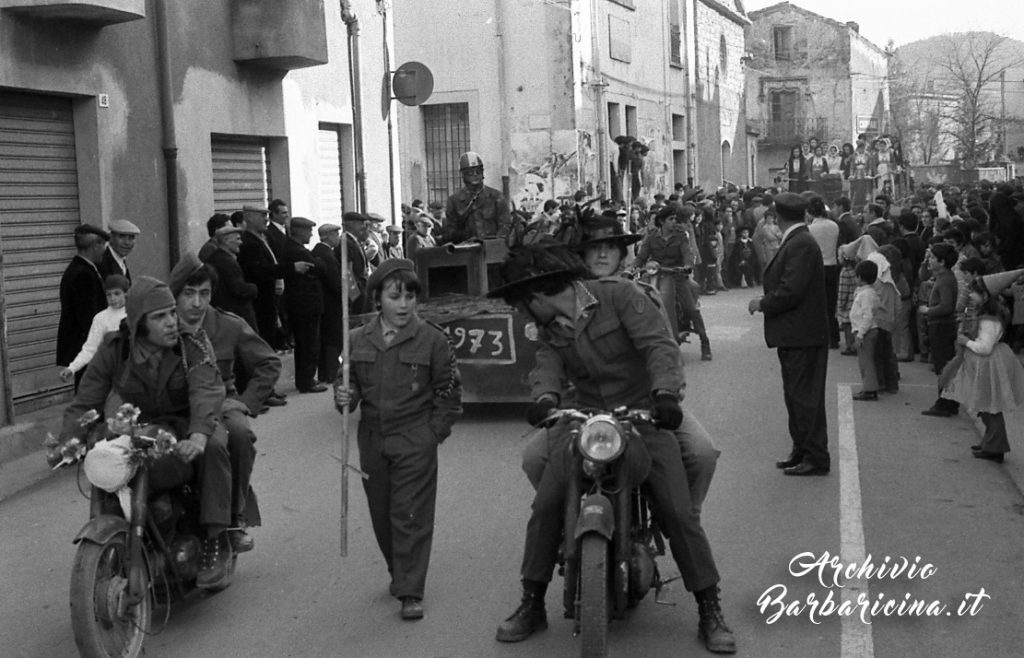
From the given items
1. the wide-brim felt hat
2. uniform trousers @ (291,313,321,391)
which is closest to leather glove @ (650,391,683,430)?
the wide-brim felt hat

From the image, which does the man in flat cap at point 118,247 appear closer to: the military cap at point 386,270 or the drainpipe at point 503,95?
the military cap at point 386,270

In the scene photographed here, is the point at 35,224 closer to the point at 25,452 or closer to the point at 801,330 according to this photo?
the point at 25,452

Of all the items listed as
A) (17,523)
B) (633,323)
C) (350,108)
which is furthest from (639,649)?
(350,108)

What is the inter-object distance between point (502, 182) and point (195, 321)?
22.5 meters

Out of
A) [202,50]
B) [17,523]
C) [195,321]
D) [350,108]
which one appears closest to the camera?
[195,321]

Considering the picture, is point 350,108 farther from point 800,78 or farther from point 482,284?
point 800,78

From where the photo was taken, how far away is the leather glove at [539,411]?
540cm

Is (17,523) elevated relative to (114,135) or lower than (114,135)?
lower

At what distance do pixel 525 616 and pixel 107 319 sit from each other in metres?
5.37

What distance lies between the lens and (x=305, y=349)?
45.2 feet

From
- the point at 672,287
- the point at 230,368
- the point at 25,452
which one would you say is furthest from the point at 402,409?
the point at 672,287

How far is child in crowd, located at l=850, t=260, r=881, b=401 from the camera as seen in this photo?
12.5 meters

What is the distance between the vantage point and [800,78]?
220 ft

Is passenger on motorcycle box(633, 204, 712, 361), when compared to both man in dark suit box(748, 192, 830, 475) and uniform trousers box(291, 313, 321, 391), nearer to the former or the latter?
uniform trousers box(291, 313, 321, 391)
